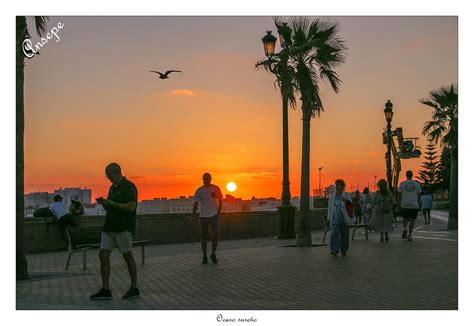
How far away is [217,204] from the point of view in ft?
49.6

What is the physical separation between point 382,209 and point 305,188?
2118mm

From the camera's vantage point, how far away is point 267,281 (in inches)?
462

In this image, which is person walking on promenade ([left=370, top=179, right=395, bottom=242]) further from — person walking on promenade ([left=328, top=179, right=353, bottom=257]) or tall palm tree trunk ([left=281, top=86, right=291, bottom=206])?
tall palm tree trunk ([left=281, top=86, right=291, bottom=206])

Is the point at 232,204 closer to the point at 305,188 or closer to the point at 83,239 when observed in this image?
the point at 305,188

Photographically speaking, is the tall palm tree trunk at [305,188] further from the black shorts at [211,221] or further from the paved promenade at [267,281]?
the black shorts at [211,221]

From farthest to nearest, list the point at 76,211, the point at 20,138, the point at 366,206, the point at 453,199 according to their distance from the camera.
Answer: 1. the point at 366,206
2. the point at 453,199
3. the point at 76,211
4. the point at 20,138

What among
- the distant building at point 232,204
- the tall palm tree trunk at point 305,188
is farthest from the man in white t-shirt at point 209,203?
the distant building at point 232,204

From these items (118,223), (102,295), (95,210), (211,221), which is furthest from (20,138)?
(95,210)

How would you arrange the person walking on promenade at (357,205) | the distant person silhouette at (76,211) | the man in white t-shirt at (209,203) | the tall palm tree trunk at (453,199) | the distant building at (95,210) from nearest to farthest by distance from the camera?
the man in white t-shirt at (209,203) → the distant person silhouette at (76,211) → the distant building at (95,210) → the tall palm tree trunk at (453,199) → the person walking on promenade at (357,205)

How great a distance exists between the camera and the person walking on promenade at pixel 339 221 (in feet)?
52.3

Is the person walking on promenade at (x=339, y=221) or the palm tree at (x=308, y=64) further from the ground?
the palm tree at (x=308, y=64)

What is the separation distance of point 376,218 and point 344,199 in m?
3.89

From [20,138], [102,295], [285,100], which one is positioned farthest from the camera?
[285,100]

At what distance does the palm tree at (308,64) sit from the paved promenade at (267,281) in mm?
2303
